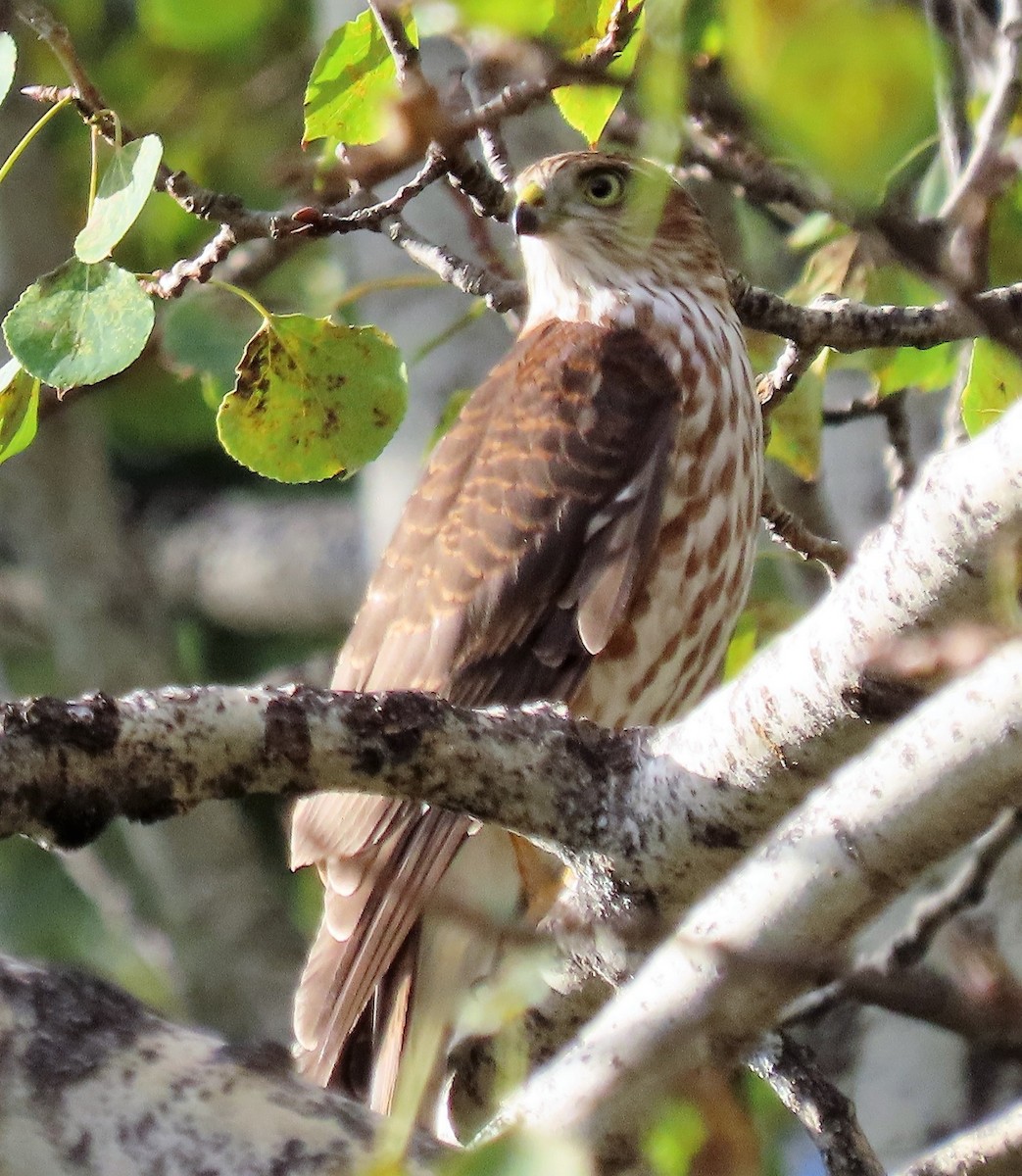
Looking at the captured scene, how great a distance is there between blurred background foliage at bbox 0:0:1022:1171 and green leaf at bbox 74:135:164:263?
0.37m

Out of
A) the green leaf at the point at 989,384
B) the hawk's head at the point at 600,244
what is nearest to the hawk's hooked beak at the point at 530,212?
the hawk's head at the point at 600,244

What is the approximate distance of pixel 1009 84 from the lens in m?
2.01

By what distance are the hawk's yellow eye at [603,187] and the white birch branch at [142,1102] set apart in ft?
7.76

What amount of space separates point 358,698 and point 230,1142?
506 mm

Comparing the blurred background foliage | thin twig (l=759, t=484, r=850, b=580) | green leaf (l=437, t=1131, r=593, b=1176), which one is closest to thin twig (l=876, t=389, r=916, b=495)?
the blurred background foliage

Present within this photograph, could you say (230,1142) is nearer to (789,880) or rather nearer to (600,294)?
(789,880)

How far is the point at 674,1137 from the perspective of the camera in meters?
1.41

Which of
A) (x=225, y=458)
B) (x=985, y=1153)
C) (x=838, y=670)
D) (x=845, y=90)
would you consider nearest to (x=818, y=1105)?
(x=985, y=1153)

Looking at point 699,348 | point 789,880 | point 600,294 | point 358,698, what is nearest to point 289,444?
point 358,698

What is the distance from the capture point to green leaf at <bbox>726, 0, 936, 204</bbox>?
653 mm

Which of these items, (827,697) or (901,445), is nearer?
(827,697)

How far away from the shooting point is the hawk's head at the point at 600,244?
3.56 meters

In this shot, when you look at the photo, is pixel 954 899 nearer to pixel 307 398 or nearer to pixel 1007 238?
pixel 1007 238

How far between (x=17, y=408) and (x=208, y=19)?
1106mm
